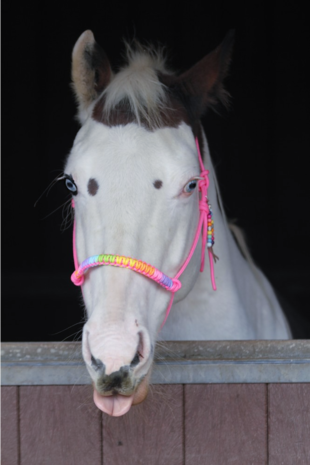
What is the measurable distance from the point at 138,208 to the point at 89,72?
609 mm

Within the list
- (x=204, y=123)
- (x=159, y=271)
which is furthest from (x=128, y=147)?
(x=204, y=123)

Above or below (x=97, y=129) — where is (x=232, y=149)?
below

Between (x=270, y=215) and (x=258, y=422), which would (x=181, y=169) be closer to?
(x=258, y=422)

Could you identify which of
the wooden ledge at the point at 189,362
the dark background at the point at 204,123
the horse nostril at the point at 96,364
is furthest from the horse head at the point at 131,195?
the dark background at the point at 204,123

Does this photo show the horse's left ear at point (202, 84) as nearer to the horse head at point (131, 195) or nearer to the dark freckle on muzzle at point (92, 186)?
the horse head at point (131, 195)

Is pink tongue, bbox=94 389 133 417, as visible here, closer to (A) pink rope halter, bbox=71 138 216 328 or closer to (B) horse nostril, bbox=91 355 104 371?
(B) horse nostril, bbox=91 355 104 371

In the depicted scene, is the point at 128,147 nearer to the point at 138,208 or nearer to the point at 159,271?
the point at 138,208

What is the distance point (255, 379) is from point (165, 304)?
0.36 m

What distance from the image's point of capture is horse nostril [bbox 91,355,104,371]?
1.26 meters

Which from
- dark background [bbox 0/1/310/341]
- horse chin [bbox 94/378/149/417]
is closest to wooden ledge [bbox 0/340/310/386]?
horse chin [bbox 94/378/149/417]

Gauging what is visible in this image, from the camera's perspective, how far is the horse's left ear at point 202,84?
182cm

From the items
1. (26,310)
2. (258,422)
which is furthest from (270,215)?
(258,422)

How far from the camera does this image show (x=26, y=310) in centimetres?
591

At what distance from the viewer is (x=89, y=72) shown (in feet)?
6.00
